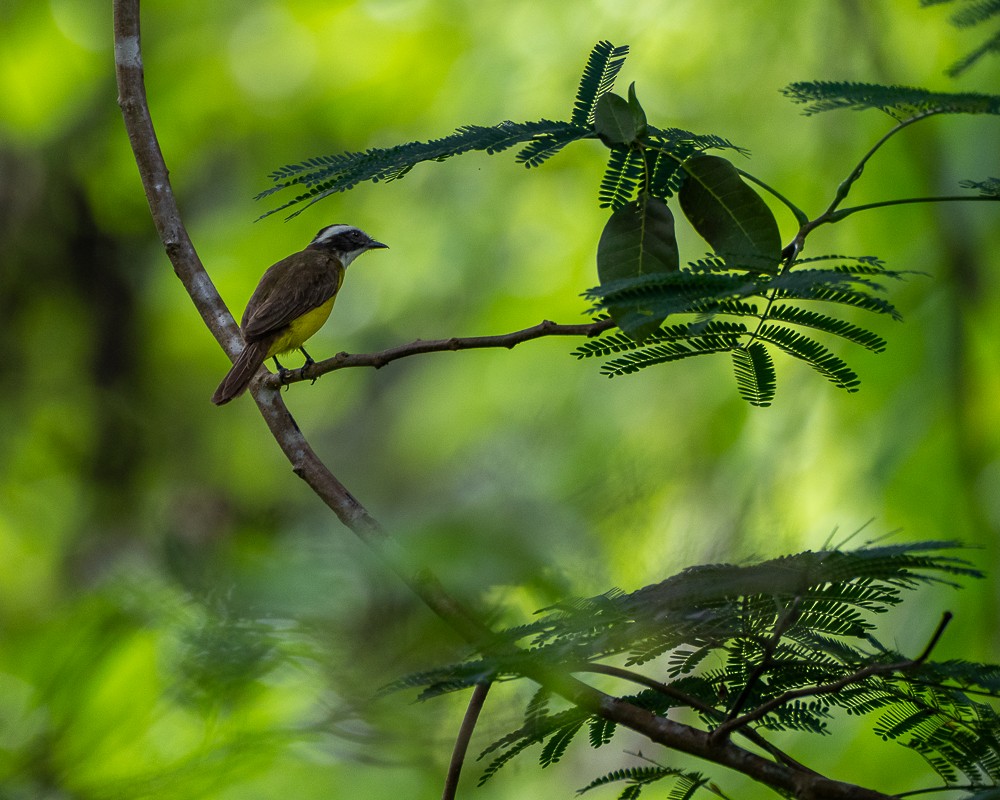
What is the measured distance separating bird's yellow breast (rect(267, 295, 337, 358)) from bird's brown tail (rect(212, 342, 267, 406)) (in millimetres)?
336

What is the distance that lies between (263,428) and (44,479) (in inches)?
50.1

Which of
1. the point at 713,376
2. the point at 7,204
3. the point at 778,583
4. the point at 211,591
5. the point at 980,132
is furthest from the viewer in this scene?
the point at 7,204

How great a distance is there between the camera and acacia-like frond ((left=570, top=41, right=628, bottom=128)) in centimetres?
128

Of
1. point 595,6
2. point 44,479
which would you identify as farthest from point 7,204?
point 595,6

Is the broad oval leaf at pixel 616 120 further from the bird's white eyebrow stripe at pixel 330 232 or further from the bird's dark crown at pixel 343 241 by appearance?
the bird's white eyebrow stripe at pixel 330 232

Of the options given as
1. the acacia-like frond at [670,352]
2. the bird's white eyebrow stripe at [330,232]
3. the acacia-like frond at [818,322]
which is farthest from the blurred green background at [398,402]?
the bird's white eyebrow stripe at [330,232]

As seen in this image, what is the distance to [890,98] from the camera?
1134mm

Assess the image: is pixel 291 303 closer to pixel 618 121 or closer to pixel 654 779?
pixel 618 121

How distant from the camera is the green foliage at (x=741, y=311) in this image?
3.49 ft

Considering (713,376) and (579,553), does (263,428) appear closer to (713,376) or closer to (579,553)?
(713,376)

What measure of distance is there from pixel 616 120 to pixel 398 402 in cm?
368

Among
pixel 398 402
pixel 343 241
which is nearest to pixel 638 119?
pixel 343 241

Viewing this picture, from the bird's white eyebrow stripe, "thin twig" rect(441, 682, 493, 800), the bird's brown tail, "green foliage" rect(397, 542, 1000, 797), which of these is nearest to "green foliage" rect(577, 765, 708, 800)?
"green foliage" rect(397, 542, 1000, 797)

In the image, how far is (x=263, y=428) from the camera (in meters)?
5.66
